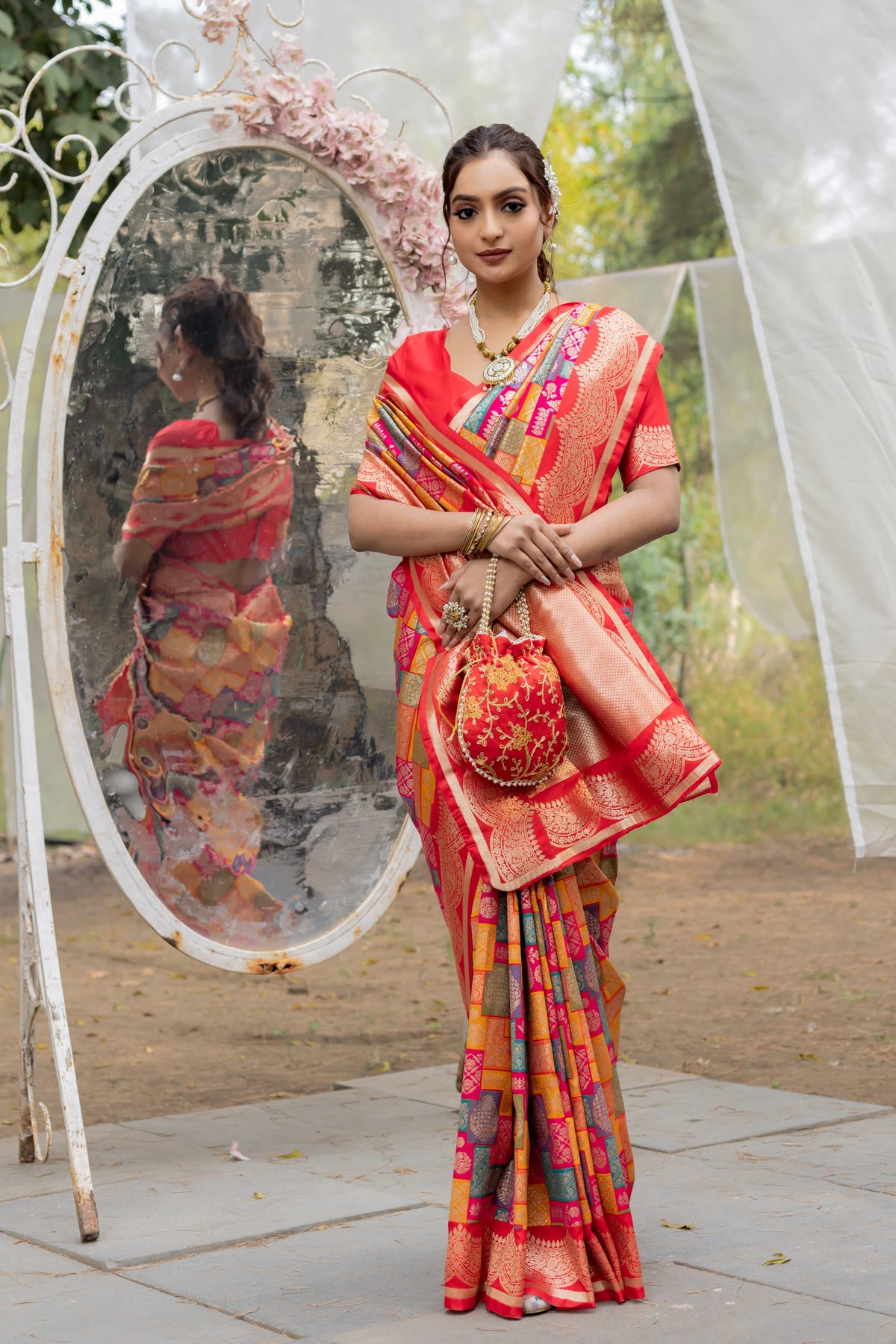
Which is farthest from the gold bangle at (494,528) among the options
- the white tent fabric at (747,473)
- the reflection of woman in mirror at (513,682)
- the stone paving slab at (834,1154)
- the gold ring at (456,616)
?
the white tent fabric at (747,473)

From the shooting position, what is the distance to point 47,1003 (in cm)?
297

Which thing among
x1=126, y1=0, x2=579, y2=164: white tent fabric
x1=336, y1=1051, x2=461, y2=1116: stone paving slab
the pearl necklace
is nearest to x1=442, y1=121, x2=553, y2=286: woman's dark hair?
the pearl necklace

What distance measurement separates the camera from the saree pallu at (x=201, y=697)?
11.2ft

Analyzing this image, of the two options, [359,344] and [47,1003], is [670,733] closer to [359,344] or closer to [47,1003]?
[47,1003]

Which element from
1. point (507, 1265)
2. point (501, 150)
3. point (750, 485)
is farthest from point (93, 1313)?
point (750, 485)

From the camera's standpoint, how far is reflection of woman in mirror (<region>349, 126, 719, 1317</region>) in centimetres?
245

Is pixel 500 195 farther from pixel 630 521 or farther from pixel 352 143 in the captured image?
pixel 352 143

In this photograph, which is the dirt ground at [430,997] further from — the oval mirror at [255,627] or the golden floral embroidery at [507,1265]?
the golden floral embroidery at [507,1265]

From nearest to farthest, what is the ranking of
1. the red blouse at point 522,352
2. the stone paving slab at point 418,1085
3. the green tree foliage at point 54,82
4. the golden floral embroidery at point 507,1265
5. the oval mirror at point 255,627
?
the golden floral embroidery at point 507,1265 < the red blouse at point 522,352 < the oval mirror at point 255,627 < the stone paving slab at point 418,1085 < the green tree foliage at point 54,82

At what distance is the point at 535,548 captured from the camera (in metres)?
2.49

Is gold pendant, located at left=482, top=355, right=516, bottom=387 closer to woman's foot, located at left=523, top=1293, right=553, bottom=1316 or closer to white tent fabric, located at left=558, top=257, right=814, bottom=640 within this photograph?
woman's foot, located at left=523, top=1293, right=553, bottom=1316

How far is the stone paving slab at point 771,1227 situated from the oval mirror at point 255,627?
973mm

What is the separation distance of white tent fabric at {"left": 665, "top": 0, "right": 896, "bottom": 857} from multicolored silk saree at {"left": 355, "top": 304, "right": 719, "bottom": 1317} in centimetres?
98

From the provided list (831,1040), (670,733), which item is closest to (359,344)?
(670,733)
